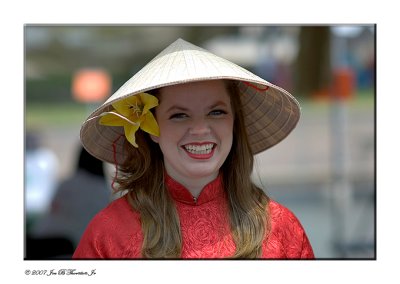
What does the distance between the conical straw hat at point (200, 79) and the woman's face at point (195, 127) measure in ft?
0.25

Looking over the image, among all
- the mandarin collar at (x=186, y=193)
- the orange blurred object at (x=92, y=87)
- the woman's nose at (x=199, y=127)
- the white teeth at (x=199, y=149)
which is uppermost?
the orange blurred object at (x=92, y=87)

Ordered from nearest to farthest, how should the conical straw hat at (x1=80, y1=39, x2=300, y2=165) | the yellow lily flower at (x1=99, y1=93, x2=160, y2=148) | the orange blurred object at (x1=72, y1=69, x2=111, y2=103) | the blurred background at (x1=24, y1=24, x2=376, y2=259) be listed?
the conical straw hat at (x1=80, y1=39, x2=300, y2=165) < the yellow lily flower at (x1=99, y1=93, x2=160, y2=148) < the blurred background at (x1=24, y1=24, x2=376, y2=259) < the orange blurred object at (x1=72, y1=69, x2=111, y2=103)

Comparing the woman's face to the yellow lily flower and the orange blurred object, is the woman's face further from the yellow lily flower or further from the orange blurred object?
the orange blurred object

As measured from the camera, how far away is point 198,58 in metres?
2.28

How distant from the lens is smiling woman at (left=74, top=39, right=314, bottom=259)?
2252 millimetres

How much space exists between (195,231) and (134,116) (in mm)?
407

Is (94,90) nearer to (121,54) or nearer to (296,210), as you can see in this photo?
(296,210)

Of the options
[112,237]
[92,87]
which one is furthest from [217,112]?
[92,87]

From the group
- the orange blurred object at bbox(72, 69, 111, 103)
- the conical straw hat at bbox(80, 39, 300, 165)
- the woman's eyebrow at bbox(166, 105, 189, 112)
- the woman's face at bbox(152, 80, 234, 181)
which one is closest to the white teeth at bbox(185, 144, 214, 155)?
the woman's face at bbox(152, 80, 234, 181)

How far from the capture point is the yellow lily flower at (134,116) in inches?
90.7

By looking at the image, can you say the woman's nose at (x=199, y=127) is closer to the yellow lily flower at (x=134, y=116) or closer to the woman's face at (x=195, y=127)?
the woman's face at (x=195, y=127)

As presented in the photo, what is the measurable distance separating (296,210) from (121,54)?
44.2ft

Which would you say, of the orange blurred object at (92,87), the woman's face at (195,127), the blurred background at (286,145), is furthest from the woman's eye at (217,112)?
the orange blurred object at (92,87)

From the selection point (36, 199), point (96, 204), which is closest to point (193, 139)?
point (96, 204)
